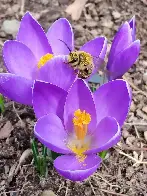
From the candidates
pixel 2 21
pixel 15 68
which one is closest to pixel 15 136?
pixel 15 68

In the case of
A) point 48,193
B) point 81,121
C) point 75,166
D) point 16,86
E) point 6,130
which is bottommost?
point 48,193

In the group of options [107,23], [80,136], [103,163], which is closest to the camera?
[80,136]

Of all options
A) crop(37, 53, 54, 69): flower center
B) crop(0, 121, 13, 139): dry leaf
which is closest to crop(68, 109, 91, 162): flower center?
crop(37, 53, 54, 69): flower center

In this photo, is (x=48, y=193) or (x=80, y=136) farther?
(x=48, y=193)

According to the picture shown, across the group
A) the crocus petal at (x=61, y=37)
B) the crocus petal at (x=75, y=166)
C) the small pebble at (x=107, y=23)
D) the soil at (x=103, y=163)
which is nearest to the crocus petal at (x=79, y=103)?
the crocus petal at (x=75, y=166)

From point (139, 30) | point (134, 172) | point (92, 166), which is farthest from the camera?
point (139, 30)

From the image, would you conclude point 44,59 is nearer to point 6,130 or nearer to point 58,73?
point 58,73

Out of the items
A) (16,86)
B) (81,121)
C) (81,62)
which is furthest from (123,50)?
(16,86)

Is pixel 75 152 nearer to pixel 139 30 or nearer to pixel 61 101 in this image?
pixel 61 101
